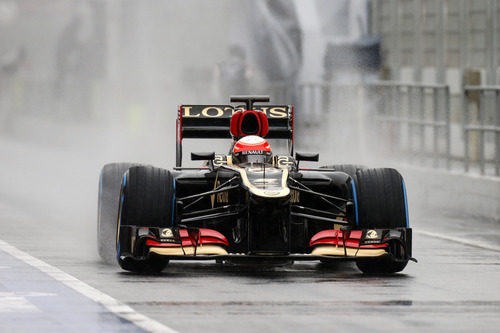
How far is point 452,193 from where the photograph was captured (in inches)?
885

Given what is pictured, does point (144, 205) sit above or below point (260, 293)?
above

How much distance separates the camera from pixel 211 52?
38.4 metres

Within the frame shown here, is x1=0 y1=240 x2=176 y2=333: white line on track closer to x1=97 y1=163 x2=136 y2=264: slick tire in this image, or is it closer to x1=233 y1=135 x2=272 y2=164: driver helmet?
x1=97 y1=163 x2=136 y2=264: slick tire

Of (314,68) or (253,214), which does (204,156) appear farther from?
(314,68)

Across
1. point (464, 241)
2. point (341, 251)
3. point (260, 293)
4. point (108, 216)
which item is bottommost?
point (464, 241)

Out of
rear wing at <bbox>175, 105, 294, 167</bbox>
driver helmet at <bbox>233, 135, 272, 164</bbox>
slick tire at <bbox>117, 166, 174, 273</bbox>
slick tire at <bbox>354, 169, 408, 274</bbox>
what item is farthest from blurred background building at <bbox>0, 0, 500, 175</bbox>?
slick tire at <bbox>117, 166, 174, 273</bbox>

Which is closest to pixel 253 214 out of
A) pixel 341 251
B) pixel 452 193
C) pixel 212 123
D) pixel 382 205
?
pixel 341 251

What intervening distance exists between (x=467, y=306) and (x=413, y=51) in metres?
22.4

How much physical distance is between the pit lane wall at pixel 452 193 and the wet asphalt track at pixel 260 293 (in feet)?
9.68

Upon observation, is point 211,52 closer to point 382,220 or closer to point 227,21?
point 227,21

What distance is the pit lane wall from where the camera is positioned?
68.6 feet

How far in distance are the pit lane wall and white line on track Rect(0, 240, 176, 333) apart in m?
7.70

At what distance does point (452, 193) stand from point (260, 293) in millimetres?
10919

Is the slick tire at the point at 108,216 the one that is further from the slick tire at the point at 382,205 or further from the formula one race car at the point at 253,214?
the slick tire at the point at 382,205
